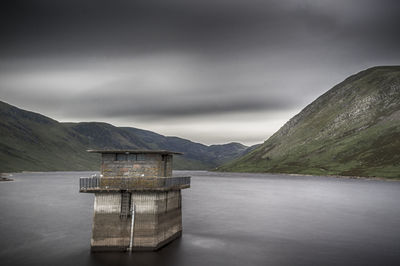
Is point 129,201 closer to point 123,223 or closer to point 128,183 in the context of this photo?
point 128,183

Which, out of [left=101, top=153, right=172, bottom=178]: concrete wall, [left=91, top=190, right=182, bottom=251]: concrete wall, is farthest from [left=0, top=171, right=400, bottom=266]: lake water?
[left=101, top=153, right=172, bottom=178]: concrete wall

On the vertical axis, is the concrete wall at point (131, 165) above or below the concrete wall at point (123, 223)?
above

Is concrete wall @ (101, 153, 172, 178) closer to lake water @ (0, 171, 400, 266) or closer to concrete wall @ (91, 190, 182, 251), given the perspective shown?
concrete wall @ (91, 190, 182, 251)

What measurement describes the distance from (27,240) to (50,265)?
64.7 ft

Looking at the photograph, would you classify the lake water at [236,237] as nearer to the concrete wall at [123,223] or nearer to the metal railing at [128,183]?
the concrete wall at [123,223]

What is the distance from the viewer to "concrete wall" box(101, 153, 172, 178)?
4428 cm

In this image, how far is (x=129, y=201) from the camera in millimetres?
42438

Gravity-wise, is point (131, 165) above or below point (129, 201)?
above

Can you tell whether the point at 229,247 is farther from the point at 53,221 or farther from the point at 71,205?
the point at 71,205

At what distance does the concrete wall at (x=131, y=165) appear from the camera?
1743 inches

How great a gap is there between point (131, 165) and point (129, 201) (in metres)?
4.66

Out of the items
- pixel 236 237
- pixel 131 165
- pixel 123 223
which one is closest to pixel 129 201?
pixel 123 223

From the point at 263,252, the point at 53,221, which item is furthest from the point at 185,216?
the point at 263,252

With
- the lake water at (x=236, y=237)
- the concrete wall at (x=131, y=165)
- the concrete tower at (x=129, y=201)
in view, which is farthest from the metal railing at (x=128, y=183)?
the lake water at (x=236, y=237)
